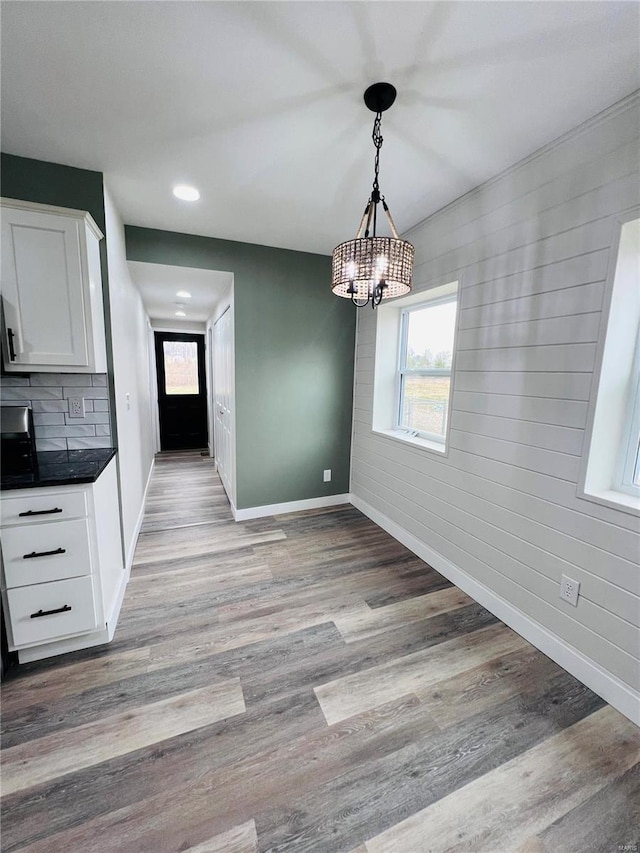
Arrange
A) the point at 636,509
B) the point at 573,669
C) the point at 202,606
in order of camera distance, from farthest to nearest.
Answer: the point at 202,606, the point at 573,669, the point at 636,509

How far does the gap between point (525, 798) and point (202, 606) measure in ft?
5.70

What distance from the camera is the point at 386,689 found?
159cm

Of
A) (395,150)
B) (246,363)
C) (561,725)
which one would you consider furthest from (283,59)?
(561,725)

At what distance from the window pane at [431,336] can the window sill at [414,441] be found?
2.00 feet

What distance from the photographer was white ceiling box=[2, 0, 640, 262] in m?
1.12

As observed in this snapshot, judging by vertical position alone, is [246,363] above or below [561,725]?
above

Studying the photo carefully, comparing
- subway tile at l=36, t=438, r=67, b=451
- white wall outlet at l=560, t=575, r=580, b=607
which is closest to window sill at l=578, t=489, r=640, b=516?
white wall outlet at l=560, t=575, r=580, b=607

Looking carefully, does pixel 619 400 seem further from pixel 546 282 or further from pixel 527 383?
pixel 546 282

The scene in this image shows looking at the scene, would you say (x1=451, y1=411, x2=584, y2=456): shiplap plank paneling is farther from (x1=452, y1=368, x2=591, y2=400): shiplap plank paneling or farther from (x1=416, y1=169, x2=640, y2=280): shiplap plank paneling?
(x1=416, y1=169, x2=640, y2=280): shiplap plank paneling

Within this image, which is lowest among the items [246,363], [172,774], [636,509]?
[172,774]

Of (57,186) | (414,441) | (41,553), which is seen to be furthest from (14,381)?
(414,441)

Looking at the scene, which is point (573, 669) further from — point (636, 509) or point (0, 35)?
point (0, 35)

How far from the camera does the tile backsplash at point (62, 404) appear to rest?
197 centimetres

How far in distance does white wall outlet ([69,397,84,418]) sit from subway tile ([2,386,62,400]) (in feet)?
0.22
